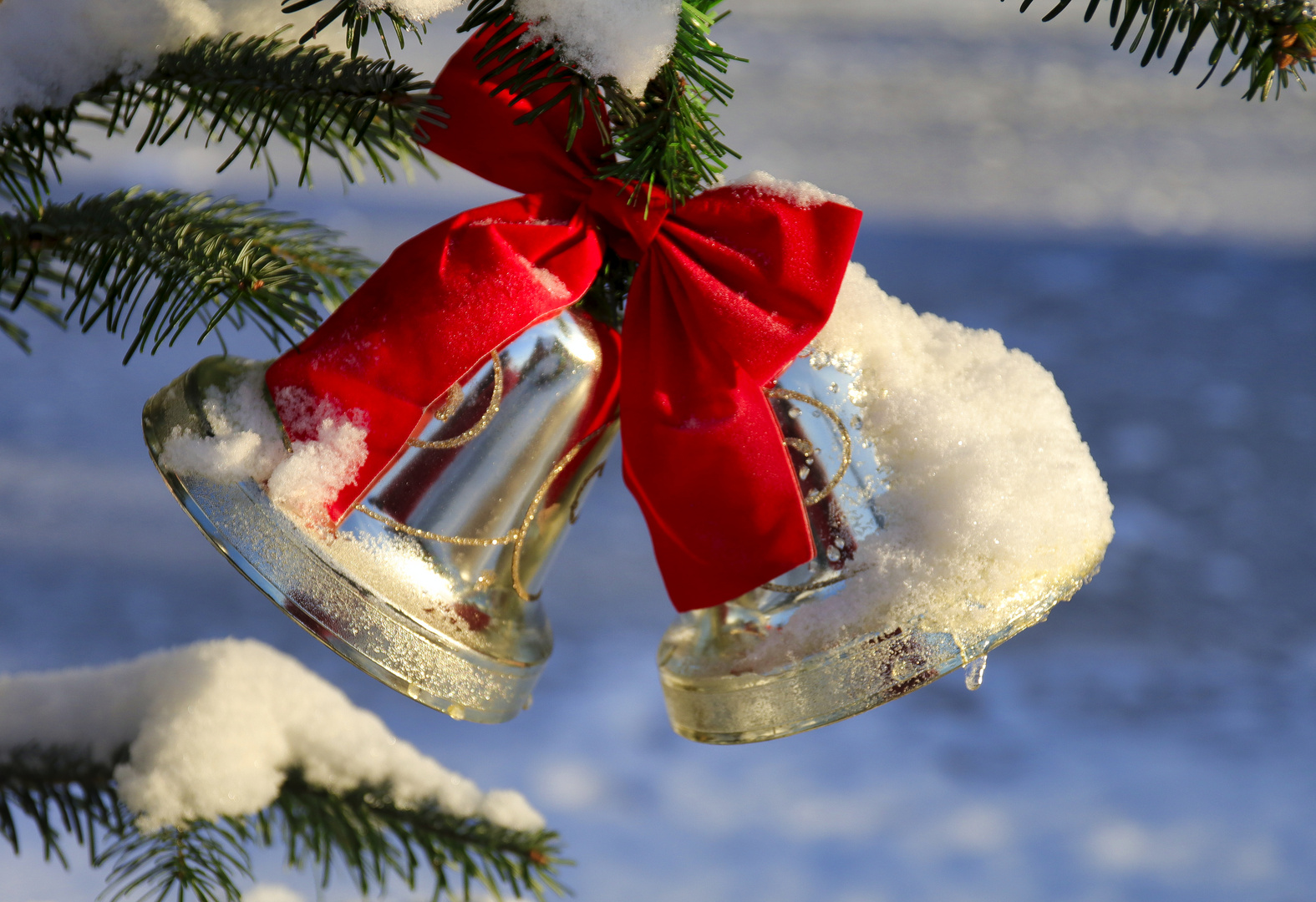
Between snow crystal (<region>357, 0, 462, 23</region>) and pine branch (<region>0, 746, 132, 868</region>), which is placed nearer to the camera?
snow crystal (<region>357, 0, 462, 23</region>)

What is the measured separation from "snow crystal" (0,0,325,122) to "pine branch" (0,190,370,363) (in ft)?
0.13

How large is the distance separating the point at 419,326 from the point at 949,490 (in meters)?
0.16

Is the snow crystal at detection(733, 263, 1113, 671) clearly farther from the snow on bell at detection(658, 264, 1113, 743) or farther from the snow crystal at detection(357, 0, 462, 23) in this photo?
the snow crystal at detection(357, 0, 462, 23)

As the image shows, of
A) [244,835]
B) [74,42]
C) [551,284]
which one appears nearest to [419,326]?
[551,284]

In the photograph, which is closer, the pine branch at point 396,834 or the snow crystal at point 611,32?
the snow crystal at point 611,32

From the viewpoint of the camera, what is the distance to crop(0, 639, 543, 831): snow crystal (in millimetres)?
389

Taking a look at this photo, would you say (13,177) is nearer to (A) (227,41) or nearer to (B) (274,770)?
(A) (227,41)

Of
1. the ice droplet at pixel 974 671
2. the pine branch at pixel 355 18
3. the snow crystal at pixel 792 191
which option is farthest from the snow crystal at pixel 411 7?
the ice droplet at pixel 974 671

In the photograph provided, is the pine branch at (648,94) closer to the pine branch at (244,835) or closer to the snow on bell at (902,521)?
the snow on bell at (902,521)

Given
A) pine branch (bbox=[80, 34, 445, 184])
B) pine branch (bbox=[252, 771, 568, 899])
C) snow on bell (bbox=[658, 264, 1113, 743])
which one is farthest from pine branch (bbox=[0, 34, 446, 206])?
pine branch (bbox=[252, 771, 568, 899])

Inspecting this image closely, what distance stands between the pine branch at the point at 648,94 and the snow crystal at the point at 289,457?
0.34 ft

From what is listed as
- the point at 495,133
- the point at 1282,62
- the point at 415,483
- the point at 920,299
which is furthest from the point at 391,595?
the point at 920,299

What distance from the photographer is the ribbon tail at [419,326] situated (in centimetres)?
29

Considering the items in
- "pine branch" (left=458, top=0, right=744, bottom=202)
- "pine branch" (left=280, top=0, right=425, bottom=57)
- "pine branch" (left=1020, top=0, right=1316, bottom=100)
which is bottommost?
"pine branch" (left=280, top=0, right=425, bottom=57)
